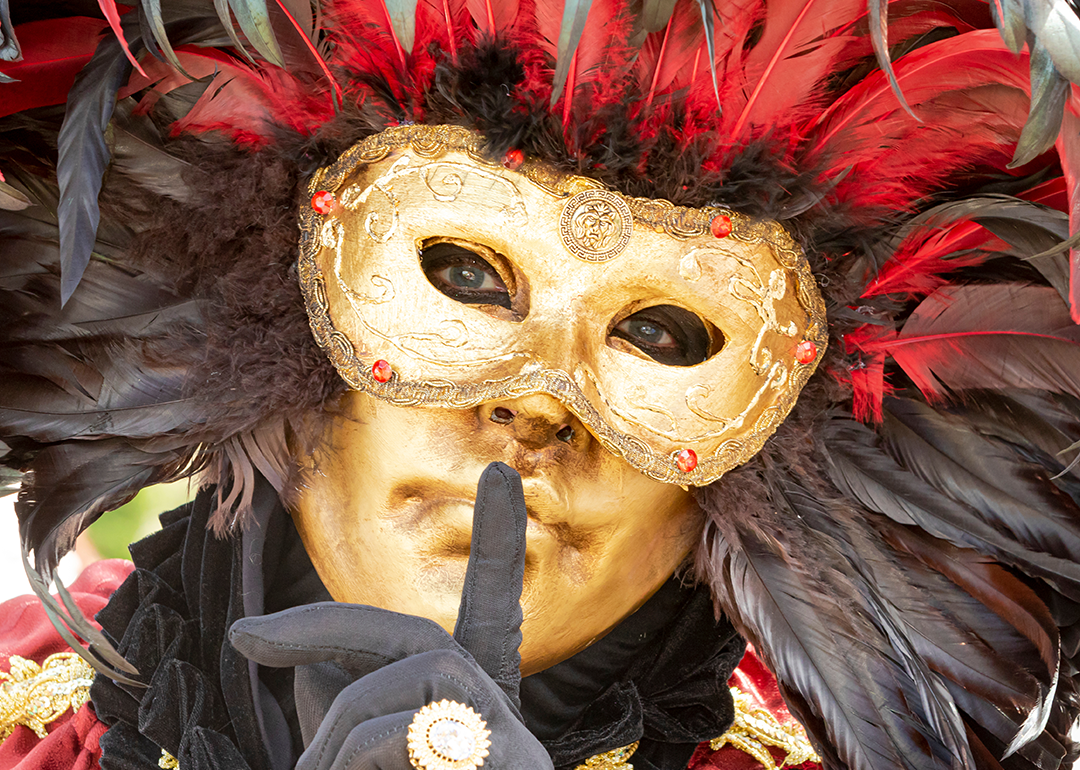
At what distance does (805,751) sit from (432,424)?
0.84m

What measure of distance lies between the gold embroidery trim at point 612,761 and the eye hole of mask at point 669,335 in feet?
1.95

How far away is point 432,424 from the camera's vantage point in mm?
1409

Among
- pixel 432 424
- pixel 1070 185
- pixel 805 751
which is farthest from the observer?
pixel 805 751

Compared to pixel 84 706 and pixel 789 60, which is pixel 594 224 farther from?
pixel 84 706

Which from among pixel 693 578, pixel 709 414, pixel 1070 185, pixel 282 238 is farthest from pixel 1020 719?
pixel 282 238

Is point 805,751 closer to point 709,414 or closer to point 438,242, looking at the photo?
point 709,414

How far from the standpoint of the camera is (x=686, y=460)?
1.43 m

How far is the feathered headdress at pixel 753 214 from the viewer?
130cm

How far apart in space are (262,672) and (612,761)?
55 centimetres

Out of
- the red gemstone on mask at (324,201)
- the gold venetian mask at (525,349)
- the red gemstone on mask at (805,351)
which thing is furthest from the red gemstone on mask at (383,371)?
the red gemstone on mask at (805,351)

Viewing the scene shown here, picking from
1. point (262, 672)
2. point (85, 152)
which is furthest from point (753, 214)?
point (262, 672)

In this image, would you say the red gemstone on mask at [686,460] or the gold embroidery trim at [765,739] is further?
the gold embroidery trim at [765,739]

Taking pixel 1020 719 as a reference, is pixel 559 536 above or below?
above

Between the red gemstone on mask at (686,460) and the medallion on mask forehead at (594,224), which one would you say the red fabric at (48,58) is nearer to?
the medallion on mask forehead at (594,224)
